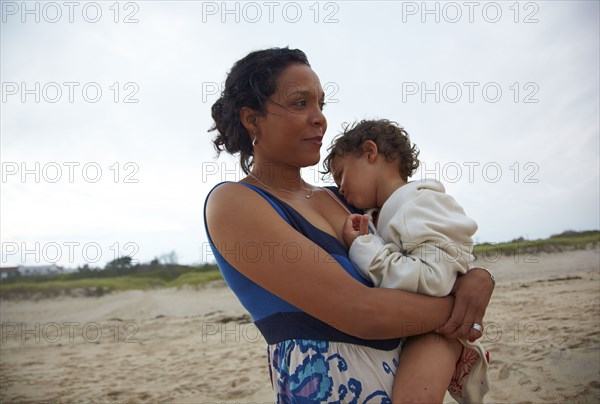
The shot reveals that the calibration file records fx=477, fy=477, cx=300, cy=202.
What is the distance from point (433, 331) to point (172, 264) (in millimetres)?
23256

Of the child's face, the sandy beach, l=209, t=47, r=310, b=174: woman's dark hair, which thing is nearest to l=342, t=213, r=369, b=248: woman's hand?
the child's face

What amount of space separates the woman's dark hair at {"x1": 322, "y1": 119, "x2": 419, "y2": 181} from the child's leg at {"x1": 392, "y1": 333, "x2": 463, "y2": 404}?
91 cm

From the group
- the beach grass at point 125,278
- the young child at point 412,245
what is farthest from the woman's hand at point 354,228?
the beach grass at point 125,278

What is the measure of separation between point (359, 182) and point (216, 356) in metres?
5.68

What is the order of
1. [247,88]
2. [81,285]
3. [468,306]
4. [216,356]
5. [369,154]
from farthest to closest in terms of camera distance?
[81,285] < [216,356] < [369,154] < [247,88] < [468,306]

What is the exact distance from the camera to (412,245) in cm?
186

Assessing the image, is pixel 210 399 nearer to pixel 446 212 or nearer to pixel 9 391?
pixel 9 391

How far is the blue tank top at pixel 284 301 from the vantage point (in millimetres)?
1677

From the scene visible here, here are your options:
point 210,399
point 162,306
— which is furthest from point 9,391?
point 162,306

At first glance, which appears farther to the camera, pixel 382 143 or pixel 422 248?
pixel 382 143

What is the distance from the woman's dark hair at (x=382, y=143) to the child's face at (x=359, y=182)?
2.5 inches

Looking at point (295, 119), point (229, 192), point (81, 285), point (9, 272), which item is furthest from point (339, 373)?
point (9, 272)

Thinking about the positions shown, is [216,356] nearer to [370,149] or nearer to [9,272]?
[370,149]

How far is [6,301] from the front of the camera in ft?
60.7
